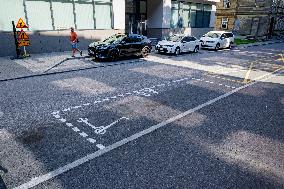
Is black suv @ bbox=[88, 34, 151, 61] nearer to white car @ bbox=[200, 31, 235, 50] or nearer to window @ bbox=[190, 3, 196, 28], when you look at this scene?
white car @ bbox=[200, 31, 235, 50]

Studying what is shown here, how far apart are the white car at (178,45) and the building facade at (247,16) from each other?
2474cm

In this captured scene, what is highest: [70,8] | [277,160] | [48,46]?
[70,8]

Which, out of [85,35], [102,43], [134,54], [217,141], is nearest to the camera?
[217,141]

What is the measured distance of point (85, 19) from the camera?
2006cm

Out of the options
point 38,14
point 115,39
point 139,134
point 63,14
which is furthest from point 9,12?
point 139,134

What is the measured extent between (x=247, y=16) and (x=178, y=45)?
2783 centimetres

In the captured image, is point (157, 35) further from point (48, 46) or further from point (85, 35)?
point (48, 46)

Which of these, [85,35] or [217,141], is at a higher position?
[85,35]

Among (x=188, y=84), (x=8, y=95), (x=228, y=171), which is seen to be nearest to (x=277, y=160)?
(x=228, y=171)

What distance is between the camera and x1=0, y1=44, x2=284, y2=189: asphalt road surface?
4.38 metres

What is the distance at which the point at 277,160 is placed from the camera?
5062 mm

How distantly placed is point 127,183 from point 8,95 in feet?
22.3

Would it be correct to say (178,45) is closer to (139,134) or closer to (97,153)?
(139,134)

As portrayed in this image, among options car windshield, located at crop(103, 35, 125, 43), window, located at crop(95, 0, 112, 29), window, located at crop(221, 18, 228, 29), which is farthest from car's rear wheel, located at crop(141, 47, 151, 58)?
window, located at crop(221, 18, 228, 29)
